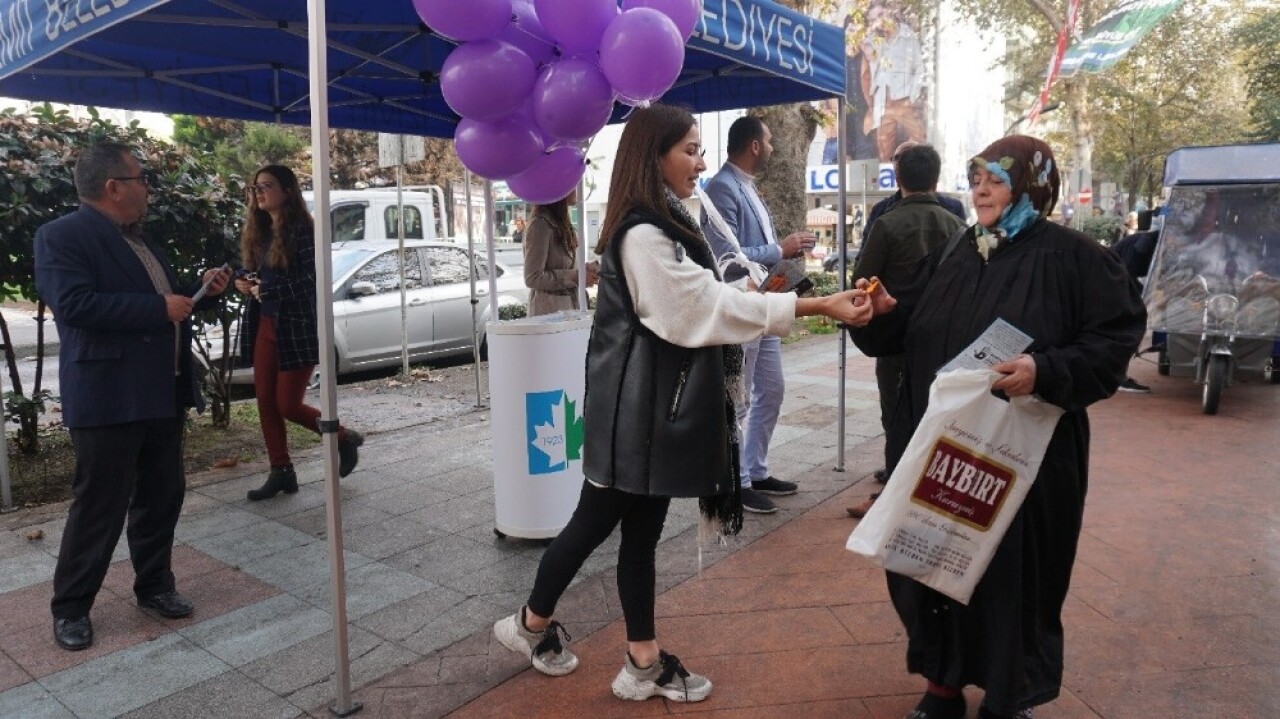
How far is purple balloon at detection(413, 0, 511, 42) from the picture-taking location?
127 inches

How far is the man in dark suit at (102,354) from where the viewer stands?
329 cm

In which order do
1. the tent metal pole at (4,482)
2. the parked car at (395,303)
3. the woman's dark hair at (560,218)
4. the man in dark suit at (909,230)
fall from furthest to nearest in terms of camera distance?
the parked car at (395,303)
the tent metal pole at (4,482)
the woman's dark hair at (560,218)
the man in dark suit at (909,230)

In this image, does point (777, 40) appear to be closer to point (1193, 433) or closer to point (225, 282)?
point (225, 282)

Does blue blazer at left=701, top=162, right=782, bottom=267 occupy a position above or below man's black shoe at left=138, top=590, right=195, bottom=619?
above

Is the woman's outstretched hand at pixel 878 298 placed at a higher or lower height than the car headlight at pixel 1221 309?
higher

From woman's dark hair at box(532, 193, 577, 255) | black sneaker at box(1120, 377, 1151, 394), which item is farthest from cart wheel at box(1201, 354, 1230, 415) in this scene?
woman's dark hair at box(532, 193, 577, 255)

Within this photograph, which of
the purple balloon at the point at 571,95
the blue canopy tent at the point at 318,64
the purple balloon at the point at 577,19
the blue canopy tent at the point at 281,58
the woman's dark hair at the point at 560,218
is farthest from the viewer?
the woman's dark hair at the point at 560,218

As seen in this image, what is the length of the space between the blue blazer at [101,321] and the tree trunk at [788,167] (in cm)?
1026

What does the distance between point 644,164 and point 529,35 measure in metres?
1.32

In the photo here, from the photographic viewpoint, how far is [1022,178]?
8.27 feet

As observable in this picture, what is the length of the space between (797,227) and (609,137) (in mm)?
16484

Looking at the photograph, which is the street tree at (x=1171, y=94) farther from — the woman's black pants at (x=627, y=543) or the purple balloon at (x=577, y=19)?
the woman's black pants at (x=627, y=543)

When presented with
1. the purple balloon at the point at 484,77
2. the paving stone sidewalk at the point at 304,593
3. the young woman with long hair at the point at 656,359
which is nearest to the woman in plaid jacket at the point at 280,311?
the paving stone sidewalk at the point at 304,593

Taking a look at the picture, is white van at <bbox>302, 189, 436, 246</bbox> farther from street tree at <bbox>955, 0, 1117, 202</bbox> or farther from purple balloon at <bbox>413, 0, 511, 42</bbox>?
street tree at <bbox>955, 0, 1117, 202</bbox>
